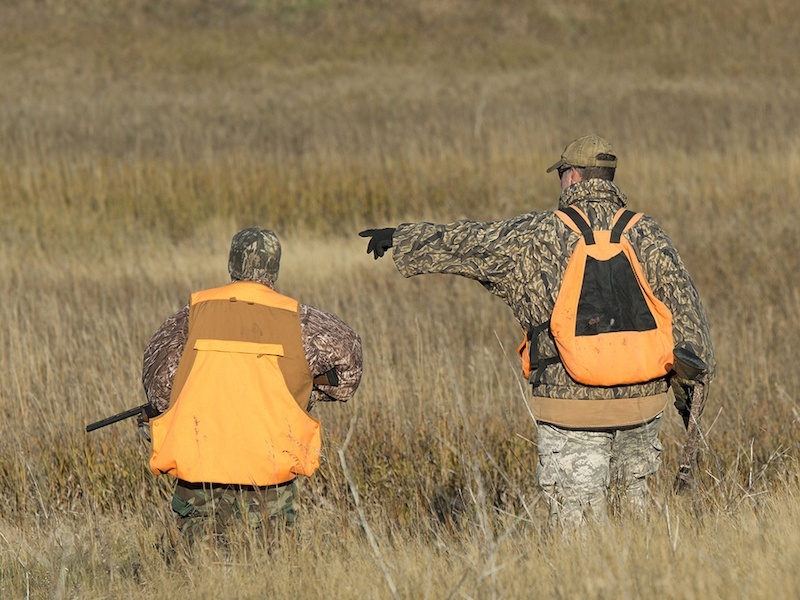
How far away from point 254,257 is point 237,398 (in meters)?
0.51

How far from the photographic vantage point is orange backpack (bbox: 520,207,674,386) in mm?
4207

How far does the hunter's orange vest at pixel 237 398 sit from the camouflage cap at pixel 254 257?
0.07m

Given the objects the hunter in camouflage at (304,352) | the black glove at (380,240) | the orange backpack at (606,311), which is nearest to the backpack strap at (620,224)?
the orange backpack at (606,311)

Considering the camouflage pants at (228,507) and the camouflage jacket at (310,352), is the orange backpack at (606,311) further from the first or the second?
the camouflage pants at (228,507)

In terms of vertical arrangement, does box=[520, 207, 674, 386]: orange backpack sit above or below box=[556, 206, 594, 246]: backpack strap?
below

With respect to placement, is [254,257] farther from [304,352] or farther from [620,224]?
[620,224]

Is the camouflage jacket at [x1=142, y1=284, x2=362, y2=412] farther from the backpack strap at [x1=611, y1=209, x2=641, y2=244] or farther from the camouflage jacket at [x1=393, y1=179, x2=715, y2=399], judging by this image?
the backpack strap at [x1=611, y1=209, x2=641, y2=244]

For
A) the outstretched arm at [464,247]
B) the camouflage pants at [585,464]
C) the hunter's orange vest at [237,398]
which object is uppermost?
the outstretched arm at [464,247]

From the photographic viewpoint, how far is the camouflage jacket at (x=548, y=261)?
426 cm

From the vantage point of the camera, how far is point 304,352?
4.20m

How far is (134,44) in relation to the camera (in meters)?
31.0

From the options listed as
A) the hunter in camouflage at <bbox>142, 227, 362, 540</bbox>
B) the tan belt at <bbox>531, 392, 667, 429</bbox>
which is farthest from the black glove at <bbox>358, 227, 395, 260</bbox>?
the tan belt at <bbox>531, 392, 667, 429</bbox>

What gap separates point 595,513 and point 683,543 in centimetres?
54

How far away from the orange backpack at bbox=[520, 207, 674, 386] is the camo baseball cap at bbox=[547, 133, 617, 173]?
23 cm
